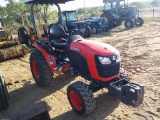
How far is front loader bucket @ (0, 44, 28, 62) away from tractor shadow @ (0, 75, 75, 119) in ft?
9.77

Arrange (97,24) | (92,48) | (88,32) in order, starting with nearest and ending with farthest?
(92,48)
(88,32)
(97,24)

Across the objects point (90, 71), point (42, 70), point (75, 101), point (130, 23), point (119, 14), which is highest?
point (119, 14)

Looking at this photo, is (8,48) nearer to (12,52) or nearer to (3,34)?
(12,52)

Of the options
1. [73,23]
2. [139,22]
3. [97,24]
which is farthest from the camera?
[139,22]

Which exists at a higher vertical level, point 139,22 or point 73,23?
point 73,23

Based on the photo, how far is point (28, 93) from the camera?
4.79 metres

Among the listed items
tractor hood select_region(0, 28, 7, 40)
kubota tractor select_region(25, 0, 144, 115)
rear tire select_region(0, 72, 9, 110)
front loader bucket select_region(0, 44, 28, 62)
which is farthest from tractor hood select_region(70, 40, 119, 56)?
tractor hood select_region(0, 28, 7, 40)

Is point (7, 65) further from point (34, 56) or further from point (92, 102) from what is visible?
Result: point (92, 102)

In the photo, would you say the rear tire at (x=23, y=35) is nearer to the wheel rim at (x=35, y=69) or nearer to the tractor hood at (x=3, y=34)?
the tractor hood at (x=3, y=34)

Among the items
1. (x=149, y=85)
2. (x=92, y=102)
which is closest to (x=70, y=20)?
(x=149, y=85)

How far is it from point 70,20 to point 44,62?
935cm

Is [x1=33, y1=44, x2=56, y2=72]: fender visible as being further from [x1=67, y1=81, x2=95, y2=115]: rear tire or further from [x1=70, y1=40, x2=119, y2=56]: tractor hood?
[x1=67, y1=81, x2=95, y2=115]: rear tire

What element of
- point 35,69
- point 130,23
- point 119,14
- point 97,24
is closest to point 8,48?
point 35,69

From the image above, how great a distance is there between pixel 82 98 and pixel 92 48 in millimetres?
942
